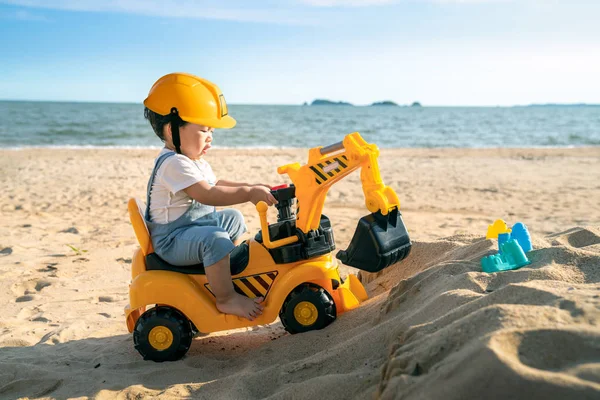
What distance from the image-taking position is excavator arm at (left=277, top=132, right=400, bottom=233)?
2965 mm

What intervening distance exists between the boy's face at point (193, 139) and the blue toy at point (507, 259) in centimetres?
178

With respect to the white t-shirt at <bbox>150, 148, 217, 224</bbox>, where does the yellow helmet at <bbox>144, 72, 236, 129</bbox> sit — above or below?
above

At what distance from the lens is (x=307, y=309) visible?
3242 millimetres

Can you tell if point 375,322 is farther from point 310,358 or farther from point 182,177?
point 182,177


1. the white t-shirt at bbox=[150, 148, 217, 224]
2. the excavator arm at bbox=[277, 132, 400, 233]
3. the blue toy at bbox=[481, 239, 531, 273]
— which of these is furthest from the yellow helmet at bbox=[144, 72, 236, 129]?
the blue toy at bbox=[481, 239, 531, 273]

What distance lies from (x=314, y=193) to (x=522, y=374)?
1683 mm

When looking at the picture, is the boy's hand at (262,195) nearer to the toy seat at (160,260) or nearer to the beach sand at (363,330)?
the toy seat at (160,260)

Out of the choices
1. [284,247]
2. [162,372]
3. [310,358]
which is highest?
[284,247]

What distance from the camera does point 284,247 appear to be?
3.26 m

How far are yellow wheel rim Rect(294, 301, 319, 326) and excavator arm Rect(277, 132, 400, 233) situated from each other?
440 mm

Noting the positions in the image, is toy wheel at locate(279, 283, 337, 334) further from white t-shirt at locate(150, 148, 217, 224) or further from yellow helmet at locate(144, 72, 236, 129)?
yellow helmet at locate(144, 72, 236, 129)

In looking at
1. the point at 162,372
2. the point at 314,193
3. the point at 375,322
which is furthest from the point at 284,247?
the point at 162,372

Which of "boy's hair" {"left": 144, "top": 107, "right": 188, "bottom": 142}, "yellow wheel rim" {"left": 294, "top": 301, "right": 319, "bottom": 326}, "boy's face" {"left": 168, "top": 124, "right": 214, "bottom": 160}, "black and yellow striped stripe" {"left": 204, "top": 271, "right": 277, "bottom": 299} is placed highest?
"boy's hair" {"left": 144, "top": 107, "right": 188, "bottom": 142}

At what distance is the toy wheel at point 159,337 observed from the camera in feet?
10.5
